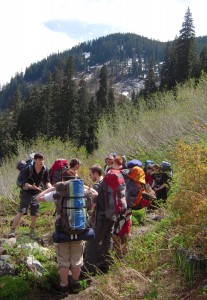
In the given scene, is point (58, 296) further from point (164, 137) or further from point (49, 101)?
point (49, 101)

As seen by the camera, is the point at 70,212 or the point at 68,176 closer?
the point at 70,212

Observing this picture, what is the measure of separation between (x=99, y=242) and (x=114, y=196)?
0.82 m

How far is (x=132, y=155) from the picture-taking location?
22.1 meters

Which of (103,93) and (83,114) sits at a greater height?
(103,93)

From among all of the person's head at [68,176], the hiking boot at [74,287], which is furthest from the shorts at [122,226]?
the person's head at [68,176]

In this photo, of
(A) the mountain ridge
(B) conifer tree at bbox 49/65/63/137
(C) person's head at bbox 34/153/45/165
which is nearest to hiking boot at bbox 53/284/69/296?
(C) person's head at bbox 34/153/45/165

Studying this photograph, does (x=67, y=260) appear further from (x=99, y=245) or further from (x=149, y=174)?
(x=149, y=174)

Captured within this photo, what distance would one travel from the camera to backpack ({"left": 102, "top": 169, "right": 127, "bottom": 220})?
5445 mm

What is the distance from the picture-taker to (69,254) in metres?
5.20

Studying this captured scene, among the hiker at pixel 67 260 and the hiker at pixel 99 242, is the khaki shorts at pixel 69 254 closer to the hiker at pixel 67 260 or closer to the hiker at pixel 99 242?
the hiker at pixel 67 260

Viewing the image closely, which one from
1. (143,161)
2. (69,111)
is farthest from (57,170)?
(69,111)

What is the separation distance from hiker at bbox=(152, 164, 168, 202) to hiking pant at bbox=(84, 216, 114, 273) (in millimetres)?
3041

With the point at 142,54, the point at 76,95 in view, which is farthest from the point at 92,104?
the point at 142,54

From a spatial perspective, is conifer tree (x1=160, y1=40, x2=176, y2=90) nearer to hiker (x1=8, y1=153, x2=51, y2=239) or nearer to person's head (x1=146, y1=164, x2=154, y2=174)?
person's head (x1=146, y1=164, x2=154, y2=174)
